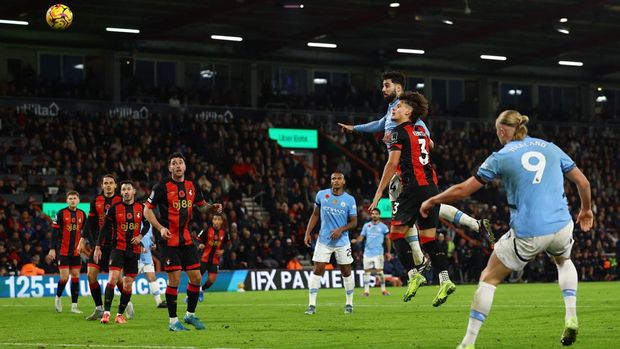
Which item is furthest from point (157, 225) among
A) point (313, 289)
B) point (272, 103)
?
point (272, 103)

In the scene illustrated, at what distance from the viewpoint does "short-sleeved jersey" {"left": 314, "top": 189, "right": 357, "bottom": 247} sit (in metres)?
20.7

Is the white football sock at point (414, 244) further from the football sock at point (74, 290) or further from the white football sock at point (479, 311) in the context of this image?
the football sock at point (74, 290)

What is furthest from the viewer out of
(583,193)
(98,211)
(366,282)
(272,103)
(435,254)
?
(272,103)

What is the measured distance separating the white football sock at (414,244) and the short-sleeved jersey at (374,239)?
16740 millimetres

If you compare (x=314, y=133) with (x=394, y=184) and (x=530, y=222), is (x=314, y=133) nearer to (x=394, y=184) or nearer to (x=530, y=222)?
(x=394, y=184)

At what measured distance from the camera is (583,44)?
175ft

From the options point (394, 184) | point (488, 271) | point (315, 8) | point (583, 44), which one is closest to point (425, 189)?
point (394, 184)

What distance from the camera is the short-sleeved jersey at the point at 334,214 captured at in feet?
67.8

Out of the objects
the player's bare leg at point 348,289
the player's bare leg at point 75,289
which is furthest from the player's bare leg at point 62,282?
the player's bare leg at point 348,289

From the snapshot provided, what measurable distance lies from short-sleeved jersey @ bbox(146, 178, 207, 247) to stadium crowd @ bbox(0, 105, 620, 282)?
734 inches

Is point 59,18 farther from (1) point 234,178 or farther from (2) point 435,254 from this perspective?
(2) point 435,254

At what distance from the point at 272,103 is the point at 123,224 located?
3317 centimetres

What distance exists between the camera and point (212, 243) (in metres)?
25.5

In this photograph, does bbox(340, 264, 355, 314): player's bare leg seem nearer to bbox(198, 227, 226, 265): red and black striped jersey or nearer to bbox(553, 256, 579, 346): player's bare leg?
bbox(198, 227, 226, 265): red and black striped jersey
